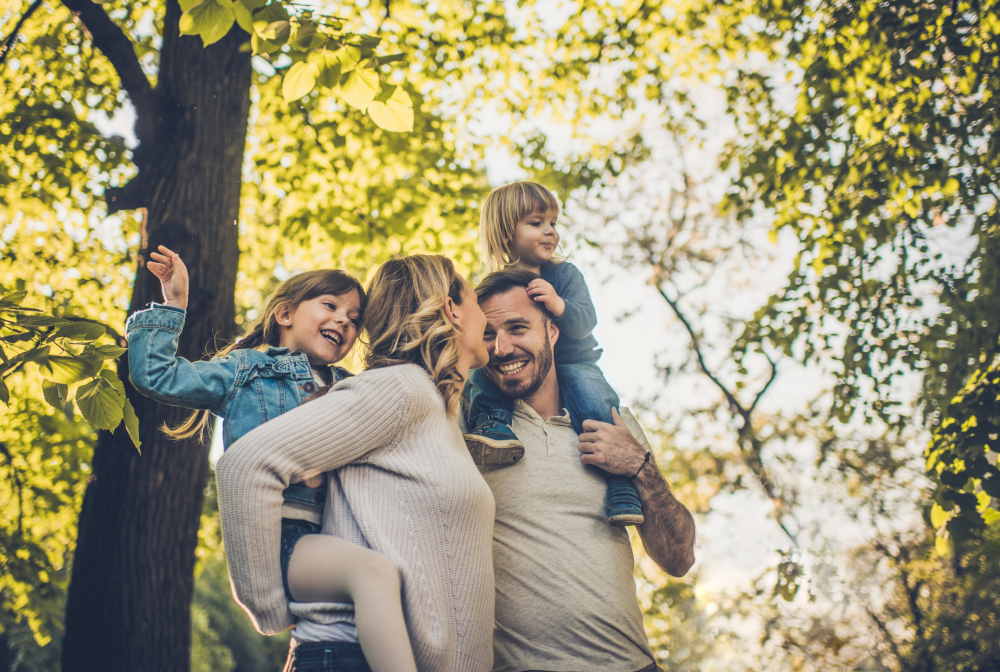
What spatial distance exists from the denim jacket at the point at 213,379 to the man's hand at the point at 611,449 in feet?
3.55

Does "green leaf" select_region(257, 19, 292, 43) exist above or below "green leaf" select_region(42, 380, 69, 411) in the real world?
above

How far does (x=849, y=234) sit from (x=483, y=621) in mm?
4172

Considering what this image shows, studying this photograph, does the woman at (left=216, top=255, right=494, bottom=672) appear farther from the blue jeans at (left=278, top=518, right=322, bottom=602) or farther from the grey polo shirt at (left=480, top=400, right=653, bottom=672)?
the grey polo shirt at (left=480, top=400, right=653, bottom=672)

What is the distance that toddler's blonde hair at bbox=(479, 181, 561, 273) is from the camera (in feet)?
11.6

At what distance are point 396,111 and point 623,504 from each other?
69.8 inches

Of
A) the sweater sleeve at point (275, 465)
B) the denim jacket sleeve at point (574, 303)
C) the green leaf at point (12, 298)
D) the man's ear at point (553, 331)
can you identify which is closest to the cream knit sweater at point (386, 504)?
the sweater sleeve at point (275, 465)

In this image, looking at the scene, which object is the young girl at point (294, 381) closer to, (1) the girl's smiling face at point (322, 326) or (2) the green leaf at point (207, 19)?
(1) the girl's smiling face at point (322, 326)

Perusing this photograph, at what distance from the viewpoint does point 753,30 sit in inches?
275

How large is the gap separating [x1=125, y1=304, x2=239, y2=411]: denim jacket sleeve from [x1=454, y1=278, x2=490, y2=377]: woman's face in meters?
0.76

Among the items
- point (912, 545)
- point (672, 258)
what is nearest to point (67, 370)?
point (672, 258)

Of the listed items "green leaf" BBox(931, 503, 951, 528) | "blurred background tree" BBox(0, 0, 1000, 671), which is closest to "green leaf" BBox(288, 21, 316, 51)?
"blurred background tree" BBox(0, 0, 1000, 671)

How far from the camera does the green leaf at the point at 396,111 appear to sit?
2.66 m

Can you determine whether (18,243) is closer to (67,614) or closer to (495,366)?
(67,614)

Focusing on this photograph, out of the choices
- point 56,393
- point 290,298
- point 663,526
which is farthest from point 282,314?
point 663,526
